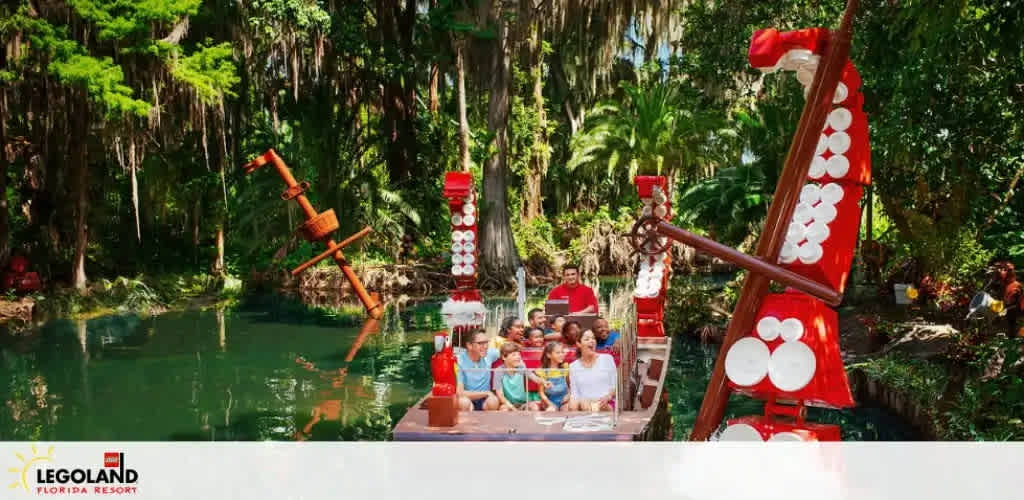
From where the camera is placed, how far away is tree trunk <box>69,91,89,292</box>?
2270 cm

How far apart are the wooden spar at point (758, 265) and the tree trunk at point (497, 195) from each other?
71.9 feet

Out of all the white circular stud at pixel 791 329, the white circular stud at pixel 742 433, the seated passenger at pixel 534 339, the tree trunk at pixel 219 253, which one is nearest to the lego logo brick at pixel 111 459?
the seated passenger at pixel 534 339

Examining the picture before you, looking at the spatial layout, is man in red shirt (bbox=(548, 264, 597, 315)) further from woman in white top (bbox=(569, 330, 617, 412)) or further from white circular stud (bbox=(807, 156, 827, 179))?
white circular stud (bbox=(807, 156, 827, 179))

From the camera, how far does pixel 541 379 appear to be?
8.91 metres

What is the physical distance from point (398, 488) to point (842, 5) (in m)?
11.6

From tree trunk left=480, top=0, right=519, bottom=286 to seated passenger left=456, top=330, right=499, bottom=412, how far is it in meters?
18.2

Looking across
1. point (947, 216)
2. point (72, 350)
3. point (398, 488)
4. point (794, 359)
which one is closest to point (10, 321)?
point (72, 350)

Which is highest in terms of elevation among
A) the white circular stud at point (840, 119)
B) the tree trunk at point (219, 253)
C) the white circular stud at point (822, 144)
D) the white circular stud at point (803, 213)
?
the white circular stud at point (840, 119)

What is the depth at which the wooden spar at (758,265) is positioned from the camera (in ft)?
17.9

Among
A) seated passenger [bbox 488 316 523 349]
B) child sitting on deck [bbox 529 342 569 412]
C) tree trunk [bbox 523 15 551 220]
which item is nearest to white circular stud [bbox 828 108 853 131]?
child sitting on deck [bbox 529 342 569 412]

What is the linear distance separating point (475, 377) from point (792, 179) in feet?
13.9

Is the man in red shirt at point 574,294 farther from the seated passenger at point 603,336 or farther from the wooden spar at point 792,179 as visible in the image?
the wooden spar at point 792,179

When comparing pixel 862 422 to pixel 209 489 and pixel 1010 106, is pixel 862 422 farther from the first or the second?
pixel 209 489

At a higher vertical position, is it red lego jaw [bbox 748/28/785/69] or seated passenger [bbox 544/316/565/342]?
red lego jaw [bbox 748/28/785/69]
